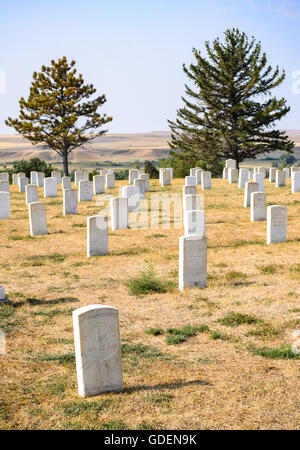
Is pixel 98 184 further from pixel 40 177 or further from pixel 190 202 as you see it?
pixel 190 202

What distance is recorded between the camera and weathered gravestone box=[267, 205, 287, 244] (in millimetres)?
14623

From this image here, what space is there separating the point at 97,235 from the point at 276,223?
17.1 feet

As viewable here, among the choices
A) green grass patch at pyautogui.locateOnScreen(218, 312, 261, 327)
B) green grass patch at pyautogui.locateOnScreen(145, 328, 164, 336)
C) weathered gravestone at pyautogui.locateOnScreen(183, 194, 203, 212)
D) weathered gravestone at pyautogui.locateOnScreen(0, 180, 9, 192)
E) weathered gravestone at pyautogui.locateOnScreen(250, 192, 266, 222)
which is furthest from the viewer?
weathered gravestone at pyautogui.locateOnScreen(0, 180, 9, 192)

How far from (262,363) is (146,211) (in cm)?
1599

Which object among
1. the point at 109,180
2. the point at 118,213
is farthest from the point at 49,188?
the point at 118,213

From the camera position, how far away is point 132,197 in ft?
76.6

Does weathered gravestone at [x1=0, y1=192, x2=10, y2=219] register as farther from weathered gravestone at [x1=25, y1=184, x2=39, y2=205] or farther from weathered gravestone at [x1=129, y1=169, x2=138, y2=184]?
weathered gravestone at [x1=129, y1=169, x2=138, y2=184]

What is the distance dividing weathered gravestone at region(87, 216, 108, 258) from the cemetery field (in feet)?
1.05

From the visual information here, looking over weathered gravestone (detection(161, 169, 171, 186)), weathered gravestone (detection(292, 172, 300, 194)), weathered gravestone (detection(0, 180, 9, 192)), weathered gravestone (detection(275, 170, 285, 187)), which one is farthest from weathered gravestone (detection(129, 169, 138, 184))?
weathered gravestone (detection(292, 172, 300, 194))

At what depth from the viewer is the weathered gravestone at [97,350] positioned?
5695 millimetres

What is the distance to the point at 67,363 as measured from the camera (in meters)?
6.74

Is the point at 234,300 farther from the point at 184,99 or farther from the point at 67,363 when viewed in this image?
the point at 184,99

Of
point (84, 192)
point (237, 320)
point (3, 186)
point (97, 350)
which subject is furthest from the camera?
point (3, 186)

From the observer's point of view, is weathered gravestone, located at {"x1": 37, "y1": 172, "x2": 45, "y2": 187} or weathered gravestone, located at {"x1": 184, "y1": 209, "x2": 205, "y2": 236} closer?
weathered gravestone, located at {"x1": 184, "y1": 209, "x2": 205, "y2": 236}
